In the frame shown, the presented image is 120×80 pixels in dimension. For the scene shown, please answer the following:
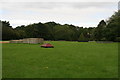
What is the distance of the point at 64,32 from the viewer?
90.9 meters

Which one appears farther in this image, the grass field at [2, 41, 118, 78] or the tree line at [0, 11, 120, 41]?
the tree line at [0, 11, 120, 41]

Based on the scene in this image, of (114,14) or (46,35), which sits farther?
(46,35)

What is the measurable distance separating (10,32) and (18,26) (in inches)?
1542

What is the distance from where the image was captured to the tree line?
53.3m

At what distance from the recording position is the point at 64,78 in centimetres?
632

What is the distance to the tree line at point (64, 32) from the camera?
175 ft

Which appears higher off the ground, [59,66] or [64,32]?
[64,32]

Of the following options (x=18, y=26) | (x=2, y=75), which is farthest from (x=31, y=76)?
(x=18, y=26)

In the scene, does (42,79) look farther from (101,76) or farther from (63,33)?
(63,33)

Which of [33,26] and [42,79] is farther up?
[33,26]

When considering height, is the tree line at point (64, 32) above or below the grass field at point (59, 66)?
above

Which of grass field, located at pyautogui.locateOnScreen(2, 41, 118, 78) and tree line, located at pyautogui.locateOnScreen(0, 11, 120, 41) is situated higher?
tree line, located at pyautogui.locateOnScreen(0, 11, 120, 41)

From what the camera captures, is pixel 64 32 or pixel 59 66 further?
pixel 64 32

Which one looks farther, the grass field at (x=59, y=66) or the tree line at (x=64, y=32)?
the tree line at (x=64, y=32)
